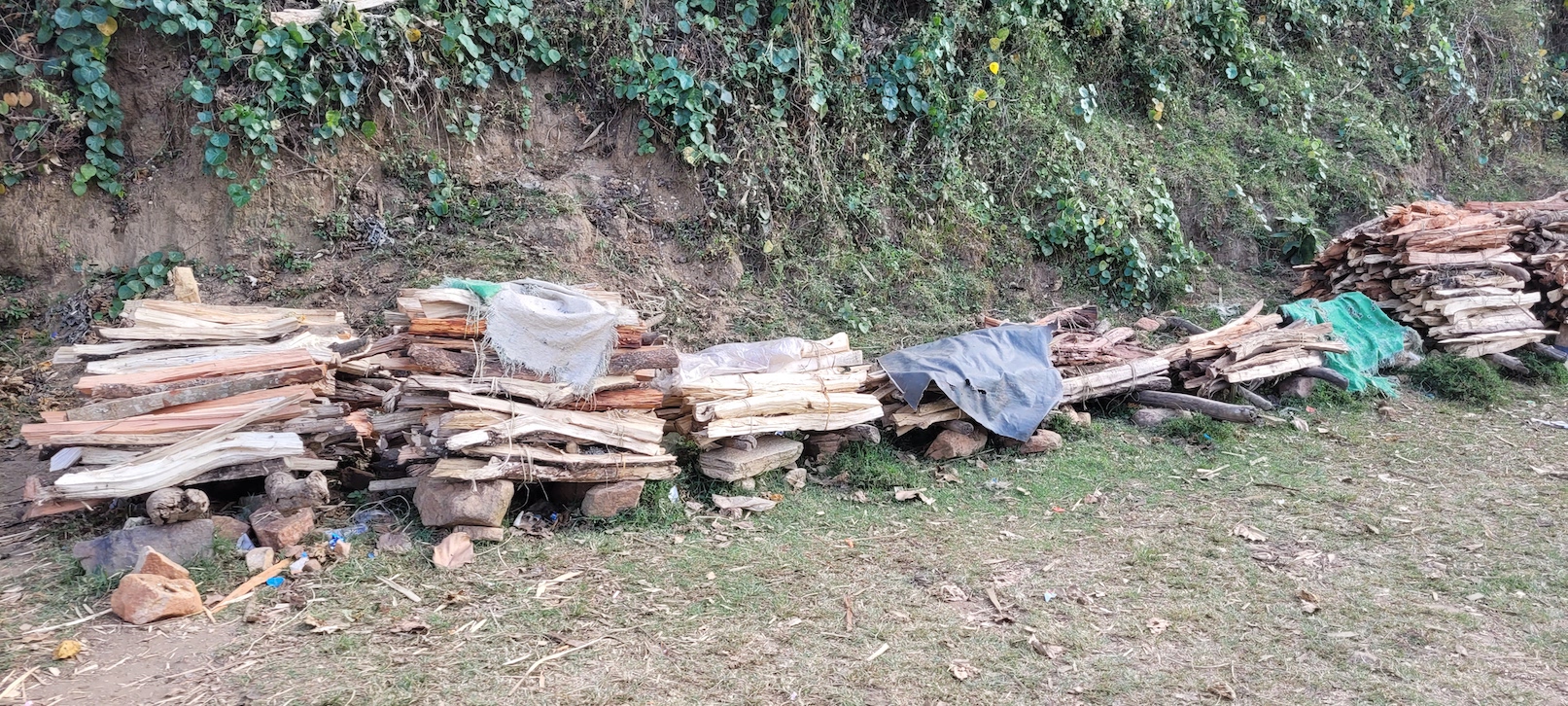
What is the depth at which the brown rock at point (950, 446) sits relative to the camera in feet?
21.5

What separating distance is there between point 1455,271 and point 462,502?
9320 millimetres

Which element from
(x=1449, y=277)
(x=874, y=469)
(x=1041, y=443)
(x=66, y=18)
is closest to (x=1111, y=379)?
(x=1041, y=443)

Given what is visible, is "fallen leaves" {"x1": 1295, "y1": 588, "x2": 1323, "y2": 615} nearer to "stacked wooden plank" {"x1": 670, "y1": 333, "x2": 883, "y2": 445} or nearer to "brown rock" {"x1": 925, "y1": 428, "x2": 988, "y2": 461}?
"brown rock" {"x1": 925, "y1": 428, "x2": 988, "y2": 461}

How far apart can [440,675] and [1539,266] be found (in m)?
10.9

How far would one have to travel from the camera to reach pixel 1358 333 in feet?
28.8

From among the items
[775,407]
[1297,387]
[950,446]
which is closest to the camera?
[775,407]

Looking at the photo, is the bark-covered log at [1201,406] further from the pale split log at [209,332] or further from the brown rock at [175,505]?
Answer: the brown rock at [175,505]

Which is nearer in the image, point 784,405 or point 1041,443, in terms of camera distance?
point 784,405

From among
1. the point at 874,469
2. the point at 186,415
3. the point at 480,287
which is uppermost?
the point at 480,287

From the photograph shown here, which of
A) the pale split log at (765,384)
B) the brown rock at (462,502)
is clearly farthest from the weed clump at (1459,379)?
the brown rock at (462,502)

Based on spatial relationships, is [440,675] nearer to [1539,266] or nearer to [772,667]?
[772,667]

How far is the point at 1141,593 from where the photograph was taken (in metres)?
4.67

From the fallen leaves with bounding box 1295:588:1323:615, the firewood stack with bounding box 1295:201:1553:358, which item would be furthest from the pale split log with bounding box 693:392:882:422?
the firewood stack with bounding box 1295:201:1553:358

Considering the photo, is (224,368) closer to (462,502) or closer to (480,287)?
(480,287)
